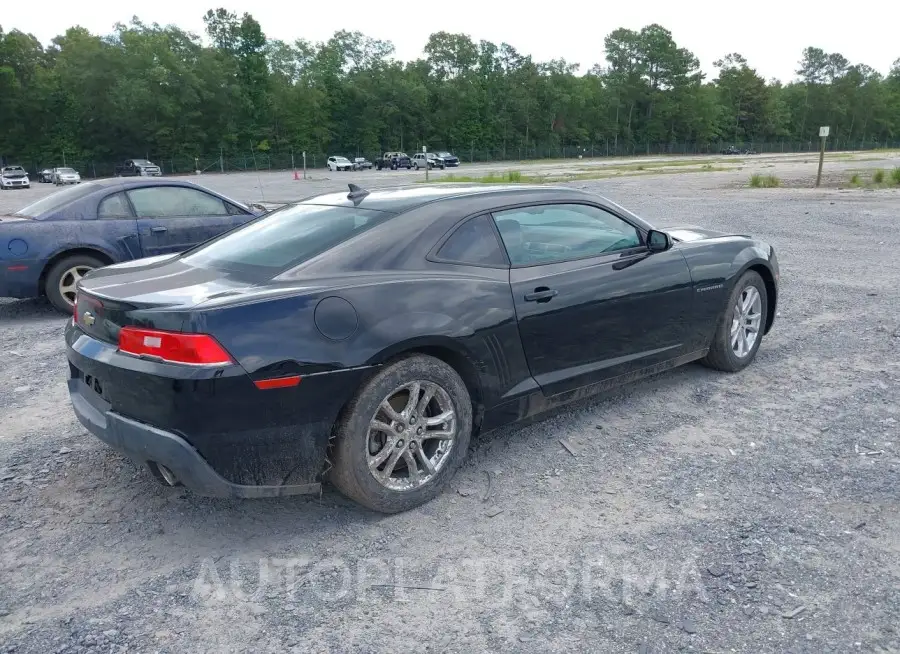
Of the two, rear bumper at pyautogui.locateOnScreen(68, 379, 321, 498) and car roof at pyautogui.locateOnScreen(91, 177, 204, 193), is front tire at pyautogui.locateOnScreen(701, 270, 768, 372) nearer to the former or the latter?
rear bumper at pyautogui.locateOnScreen(68, 379, 321, 498)

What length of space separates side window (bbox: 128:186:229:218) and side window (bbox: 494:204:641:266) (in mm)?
5249

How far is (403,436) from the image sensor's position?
3404 mm

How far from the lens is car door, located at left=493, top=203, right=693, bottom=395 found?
3.95 m

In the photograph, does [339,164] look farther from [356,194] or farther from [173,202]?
[356,194]

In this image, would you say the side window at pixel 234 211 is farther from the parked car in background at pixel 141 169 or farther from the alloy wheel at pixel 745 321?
the parked car in background at pixel 141 169

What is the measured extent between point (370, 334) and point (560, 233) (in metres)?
1.60

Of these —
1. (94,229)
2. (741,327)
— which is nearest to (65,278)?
(94,229)

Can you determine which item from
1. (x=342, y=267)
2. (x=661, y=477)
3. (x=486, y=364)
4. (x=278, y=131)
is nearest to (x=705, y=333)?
(x=661, y=477)

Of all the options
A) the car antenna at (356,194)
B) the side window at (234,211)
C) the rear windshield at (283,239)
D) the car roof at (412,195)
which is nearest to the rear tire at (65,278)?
the side window at (234,211)

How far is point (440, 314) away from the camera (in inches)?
136

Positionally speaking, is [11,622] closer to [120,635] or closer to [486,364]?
[120,635]

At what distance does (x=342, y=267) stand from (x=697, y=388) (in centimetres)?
287

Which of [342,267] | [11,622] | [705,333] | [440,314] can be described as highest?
[342,267]

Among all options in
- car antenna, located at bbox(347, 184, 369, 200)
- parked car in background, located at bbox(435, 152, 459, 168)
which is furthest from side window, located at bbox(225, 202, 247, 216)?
parked car in background, located at bbox(435, 152, 459, 168)
